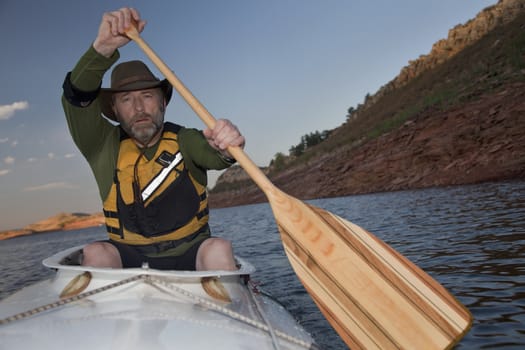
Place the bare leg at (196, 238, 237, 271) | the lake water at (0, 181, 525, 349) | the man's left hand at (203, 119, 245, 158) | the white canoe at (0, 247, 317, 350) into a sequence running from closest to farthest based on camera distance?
the white canoe at (0, 247, 317, 350)
the bare leg at (196, 238, 237, 271)
the man's left hand at (203, 119, 245, 158)
the lake water at (0, 181, 525, 349)

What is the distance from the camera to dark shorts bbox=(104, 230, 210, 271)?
2.65 meters

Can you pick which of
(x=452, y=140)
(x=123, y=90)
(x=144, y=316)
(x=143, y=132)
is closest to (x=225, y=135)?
(x=143, y=132)

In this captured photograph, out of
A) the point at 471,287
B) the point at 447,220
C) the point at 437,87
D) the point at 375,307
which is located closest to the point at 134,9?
the point at 375,307

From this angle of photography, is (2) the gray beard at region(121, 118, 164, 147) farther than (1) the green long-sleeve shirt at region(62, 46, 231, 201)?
Yes

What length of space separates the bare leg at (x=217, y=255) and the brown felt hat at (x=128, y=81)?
1222mm

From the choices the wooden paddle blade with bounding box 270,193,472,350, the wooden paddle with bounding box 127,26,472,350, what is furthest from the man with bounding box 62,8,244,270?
the wooden paddle blade with bounding box 270,193,472,350

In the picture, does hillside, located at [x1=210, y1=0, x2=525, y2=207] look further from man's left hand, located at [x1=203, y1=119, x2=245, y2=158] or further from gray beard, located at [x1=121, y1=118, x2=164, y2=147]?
gray beard, located at [x1=121, y1=118, x2=164, y2=147]

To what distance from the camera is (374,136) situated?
29.5 m

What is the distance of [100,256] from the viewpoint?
2.45 m

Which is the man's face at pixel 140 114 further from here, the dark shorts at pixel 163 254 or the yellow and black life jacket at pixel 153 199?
the dark shorts at pixel 163 254

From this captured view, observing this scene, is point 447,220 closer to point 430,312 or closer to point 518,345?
point 518,345

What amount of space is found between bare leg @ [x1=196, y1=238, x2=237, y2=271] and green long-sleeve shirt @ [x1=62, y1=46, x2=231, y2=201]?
53 cm

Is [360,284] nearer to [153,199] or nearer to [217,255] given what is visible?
[217,255]

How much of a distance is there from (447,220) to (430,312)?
6.23 m
